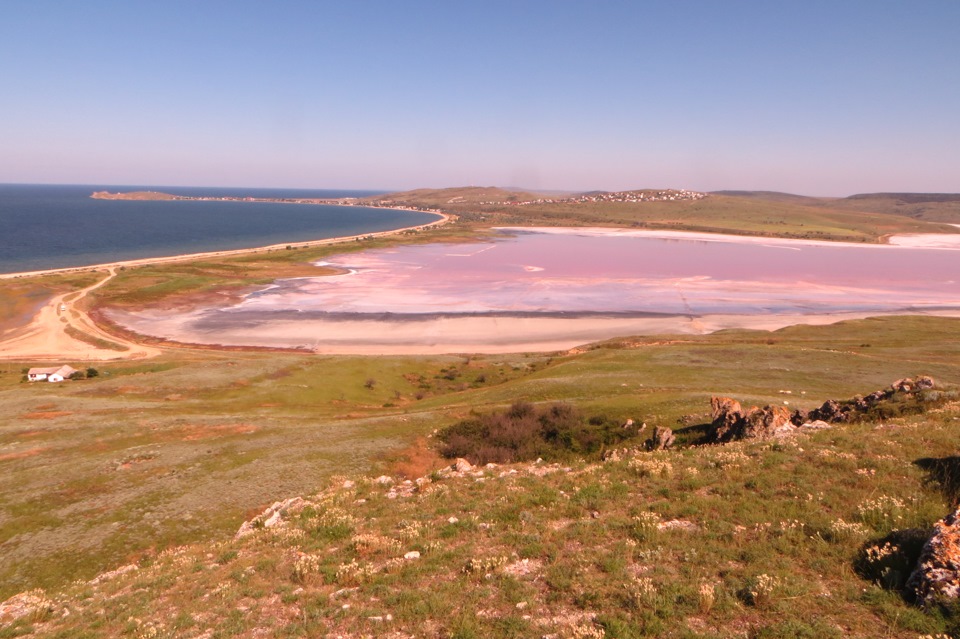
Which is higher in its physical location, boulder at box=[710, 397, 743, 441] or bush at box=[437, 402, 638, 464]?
boulder at box=[710, 397, 743, 441]

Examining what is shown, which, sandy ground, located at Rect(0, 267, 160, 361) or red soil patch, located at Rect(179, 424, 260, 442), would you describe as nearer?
red soil patch, located at Rect(179, 424, 260, 442)

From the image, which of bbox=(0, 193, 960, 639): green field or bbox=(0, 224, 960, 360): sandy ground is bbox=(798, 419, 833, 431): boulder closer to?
bbox=(0, 193, 960, 639): green field

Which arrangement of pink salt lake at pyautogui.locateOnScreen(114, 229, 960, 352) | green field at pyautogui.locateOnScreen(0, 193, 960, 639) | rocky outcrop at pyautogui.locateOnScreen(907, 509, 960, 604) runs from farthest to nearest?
1. pink salt lake at pyautogui.locateOnScreen(114, 229, 960, 352)
2. green field at pyautogui.locateOnScreen(0, 193, 960, 639)
3. rocky outcrop at pyautogui.locateOnScreen(907, 509, 960, 604)

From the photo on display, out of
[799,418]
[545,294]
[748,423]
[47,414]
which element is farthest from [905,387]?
[545,294]

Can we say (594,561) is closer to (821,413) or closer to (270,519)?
(270,519)

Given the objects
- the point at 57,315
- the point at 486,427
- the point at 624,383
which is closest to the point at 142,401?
the point at 486,427

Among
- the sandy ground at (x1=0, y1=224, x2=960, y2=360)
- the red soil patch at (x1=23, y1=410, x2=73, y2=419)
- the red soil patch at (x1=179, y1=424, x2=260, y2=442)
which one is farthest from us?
the sandy ground at (x1=0, y1=224, x2=960, y2=360)

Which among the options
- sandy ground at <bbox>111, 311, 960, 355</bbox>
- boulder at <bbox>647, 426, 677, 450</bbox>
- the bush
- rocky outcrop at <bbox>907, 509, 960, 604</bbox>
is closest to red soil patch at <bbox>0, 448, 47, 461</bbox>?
the bush
